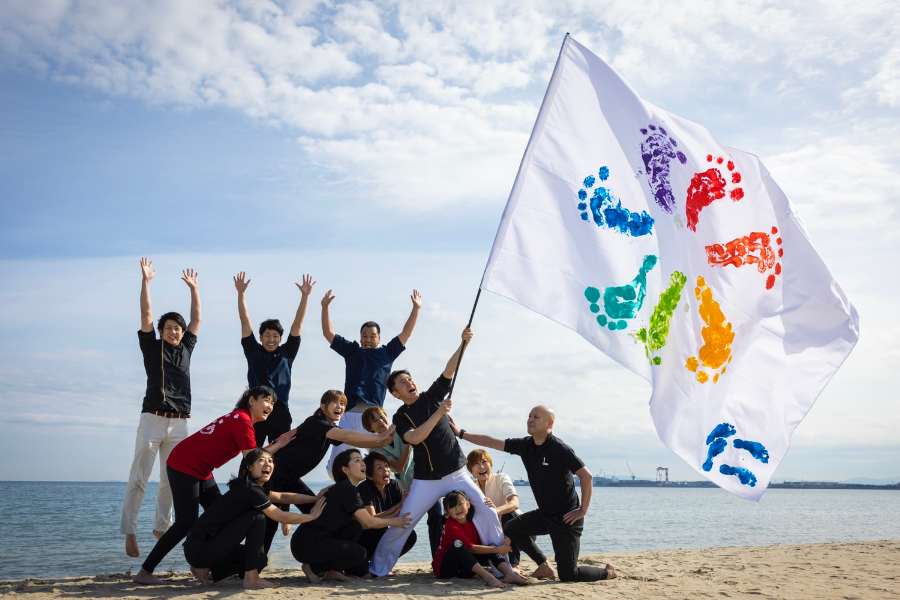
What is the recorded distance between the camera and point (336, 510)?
→ 6715mm

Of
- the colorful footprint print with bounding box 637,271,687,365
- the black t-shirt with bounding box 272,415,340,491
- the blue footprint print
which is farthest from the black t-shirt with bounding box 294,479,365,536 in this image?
the blue footprint print

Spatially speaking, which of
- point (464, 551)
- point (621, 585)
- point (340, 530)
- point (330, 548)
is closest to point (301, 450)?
point (340, 530)

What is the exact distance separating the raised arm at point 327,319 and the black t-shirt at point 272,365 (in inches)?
19.5

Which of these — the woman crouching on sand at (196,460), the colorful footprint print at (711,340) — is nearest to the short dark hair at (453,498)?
the woman crouching on sand at (196,460)

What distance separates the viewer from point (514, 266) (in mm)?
6152

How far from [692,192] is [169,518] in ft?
20.5

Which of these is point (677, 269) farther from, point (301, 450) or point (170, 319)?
point (170, 319)

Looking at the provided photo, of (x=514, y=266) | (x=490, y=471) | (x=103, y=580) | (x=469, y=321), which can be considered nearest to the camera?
(x=514, y=266)

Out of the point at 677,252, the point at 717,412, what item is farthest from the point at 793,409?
the point at 677,252

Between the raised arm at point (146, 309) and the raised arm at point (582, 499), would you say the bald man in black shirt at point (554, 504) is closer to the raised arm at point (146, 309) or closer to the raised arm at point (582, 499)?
the raised arm at point (582, 499)

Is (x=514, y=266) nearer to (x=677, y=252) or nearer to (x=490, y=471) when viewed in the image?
(x=677, y=252)

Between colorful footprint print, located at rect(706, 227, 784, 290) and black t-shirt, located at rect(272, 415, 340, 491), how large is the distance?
4.15m

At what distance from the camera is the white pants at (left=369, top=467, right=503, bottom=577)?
271 inches

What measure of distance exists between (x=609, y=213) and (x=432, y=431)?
267 cm
